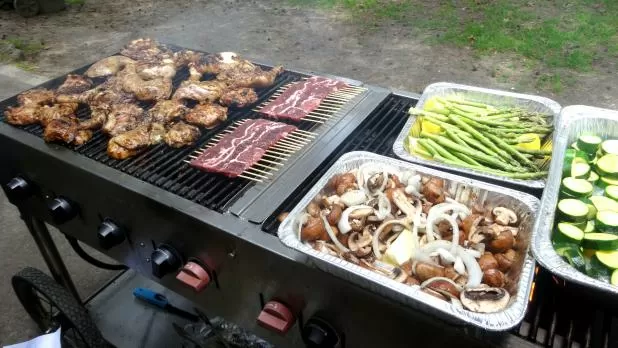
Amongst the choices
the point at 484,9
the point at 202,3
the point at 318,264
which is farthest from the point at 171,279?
the point at 202,3

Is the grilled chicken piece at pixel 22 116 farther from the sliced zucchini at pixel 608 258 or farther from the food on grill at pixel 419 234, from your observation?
the sliced zucchini at pixel 608 258

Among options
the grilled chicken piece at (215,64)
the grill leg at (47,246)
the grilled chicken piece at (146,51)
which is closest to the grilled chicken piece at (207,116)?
the grilled chicken piece at (215,64)

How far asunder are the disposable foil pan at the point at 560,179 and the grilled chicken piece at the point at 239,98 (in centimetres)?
212

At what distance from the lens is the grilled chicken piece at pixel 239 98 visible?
131 inches

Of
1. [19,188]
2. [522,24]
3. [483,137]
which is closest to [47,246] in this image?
[19,188]

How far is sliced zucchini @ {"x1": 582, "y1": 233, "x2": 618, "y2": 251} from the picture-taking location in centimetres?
171

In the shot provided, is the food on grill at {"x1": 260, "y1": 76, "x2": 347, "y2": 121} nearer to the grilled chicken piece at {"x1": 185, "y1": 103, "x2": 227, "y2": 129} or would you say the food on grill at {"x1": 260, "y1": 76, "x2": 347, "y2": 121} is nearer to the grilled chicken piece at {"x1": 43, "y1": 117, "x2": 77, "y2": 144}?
the grilled chicken piece at {"x1": 185, "y1": 103, "x2": 227, "y2": 129}

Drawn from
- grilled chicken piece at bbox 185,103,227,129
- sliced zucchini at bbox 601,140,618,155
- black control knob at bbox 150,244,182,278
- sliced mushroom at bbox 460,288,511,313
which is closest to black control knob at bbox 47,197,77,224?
black control knob at bbox 150,244,182,278

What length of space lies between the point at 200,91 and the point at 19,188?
1.47 meters

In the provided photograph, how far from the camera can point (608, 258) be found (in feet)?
5.60

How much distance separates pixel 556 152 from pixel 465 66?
604 cm

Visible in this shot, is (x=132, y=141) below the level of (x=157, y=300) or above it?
above

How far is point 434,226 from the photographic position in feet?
6.44

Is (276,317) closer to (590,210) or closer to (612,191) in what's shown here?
(590,210)
